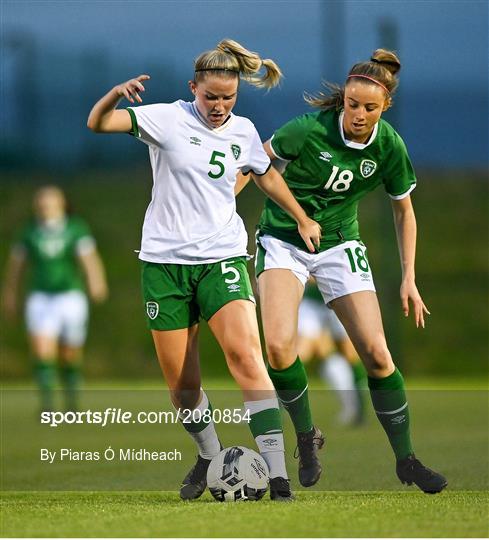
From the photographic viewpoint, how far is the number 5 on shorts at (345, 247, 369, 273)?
21.1 feet

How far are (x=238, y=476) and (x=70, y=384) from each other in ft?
21.8

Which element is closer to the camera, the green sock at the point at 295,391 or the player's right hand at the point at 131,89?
the player's right hand at the point at 131,89

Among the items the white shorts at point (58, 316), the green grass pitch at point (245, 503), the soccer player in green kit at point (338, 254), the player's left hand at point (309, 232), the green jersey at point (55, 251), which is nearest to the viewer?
the green grass pitch at point (245, 503)

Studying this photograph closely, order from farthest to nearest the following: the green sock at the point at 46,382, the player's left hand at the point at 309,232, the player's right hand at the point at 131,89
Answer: the green sock at the point at 46,382
the player's left hand at the point at 309,232
the player's right hand at the point at 131,89

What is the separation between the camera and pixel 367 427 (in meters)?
10.9

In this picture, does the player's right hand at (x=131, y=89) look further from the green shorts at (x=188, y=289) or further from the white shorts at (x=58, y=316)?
the white shorts at (x=58, y=316)

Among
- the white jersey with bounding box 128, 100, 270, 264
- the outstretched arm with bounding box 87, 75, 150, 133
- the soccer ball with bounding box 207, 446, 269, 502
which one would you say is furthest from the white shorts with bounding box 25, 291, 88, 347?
the outstretched arm with bounding box 87, 75, 150, 133

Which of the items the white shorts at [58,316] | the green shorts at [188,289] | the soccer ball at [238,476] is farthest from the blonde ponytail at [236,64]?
the white shorts at [58,316]

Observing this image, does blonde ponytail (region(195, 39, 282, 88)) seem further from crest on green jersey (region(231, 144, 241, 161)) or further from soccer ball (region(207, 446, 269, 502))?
soccer ball (region(207, 446, 269, 502))

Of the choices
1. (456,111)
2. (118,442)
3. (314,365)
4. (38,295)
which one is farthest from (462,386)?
(118,442)

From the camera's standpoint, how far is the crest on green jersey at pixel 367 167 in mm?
6391

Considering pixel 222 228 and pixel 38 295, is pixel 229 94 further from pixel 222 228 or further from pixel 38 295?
pixel 38 295
